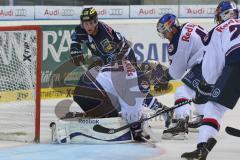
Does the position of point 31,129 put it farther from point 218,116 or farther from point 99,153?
point 218,116

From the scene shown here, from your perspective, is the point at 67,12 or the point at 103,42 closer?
the point at 103,42

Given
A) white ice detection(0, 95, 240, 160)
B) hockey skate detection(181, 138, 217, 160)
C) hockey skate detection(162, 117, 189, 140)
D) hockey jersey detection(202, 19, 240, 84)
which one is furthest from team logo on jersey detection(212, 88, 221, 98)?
hockey skate detection(162, 117, 189, 140)

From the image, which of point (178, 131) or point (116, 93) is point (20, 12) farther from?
point (178, 131)

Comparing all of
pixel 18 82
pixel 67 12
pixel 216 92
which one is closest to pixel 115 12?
pixel 67 12

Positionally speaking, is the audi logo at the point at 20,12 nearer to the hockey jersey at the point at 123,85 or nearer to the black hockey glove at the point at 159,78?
the black hockey glove at the point at 159,78

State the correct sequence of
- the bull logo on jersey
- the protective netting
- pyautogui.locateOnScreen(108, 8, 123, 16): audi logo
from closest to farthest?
the protective netting
the bull logo on jersey
pyautogui.locateOnScreen(108, 8, 123, 16): audi logo

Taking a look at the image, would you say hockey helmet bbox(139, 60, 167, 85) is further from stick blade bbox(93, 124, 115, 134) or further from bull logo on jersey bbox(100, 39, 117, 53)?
stick blade bbox(93, 124, 115, 134)

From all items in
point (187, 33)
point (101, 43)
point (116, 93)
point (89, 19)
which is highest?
point (89, 19)

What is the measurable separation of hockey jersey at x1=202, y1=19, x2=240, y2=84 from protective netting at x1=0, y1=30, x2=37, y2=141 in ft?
5.41

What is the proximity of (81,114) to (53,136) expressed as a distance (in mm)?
380

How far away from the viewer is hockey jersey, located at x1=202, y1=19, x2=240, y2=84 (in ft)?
14.9

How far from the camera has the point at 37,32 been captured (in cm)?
564

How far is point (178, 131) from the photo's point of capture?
6004 mm

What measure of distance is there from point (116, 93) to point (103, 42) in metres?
0.64
